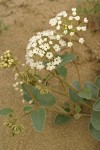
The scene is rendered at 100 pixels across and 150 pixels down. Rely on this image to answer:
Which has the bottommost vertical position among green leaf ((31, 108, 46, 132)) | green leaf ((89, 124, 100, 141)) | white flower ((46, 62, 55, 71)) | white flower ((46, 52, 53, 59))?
green leaf ((89, 124, 100, 141))

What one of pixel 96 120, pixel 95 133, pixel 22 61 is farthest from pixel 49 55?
pixel 22 61

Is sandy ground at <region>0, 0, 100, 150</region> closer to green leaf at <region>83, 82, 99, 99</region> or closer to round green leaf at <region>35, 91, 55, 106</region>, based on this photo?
green leaf at <region>83, 82, 99, 99</region>

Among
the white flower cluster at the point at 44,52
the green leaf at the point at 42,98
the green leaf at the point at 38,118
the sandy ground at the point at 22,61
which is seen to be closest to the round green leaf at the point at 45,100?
the green leaf at the point at 42,98

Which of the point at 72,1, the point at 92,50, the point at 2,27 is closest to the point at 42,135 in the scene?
the point at 92,50

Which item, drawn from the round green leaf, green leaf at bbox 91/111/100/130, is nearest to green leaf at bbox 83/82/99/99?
green leaf at bbox 91/111/100/130

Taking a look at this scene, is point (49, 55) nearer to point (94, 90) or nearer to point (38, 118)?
point (38, 118)

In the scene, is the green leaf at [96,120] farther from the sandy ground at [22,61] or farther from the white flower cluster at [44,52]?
the white flower cluster at [44,52]
